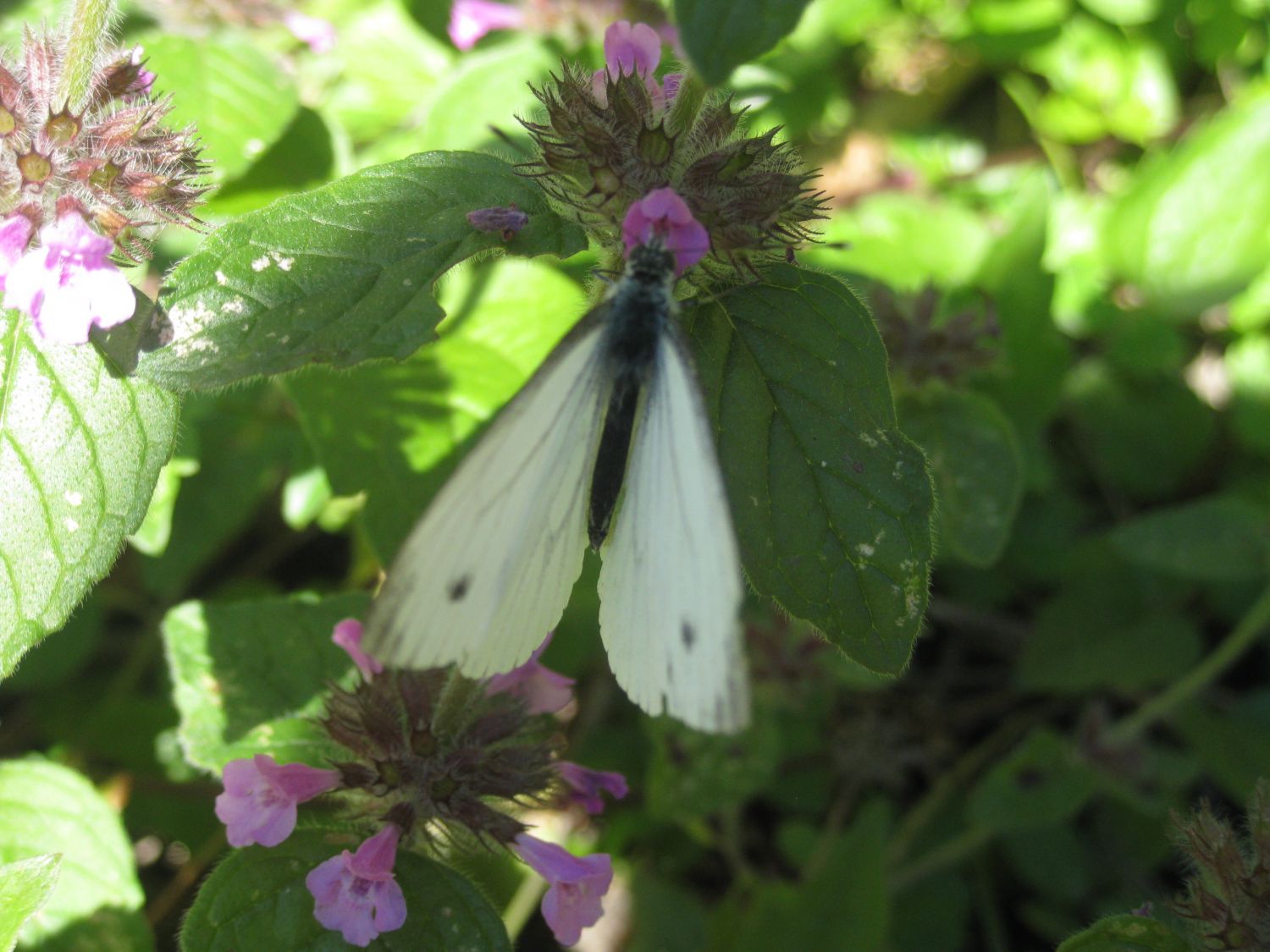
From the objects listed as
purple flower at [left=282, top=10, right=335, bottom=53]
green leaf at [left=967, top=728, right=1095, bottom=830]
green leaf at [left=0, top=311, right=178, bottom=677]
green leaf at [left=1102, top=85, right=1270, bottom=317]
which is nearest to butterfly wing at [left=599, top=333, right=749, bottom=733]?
green leaf at [left=0, top=311, right=178, bottom=677]

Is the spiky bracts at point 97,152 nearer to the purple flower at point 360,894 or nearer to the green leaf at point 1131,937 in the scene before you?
the purple flower at point 360,894

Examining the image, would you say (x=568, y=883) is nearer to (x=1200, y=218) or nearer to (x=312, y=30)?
(x=312, y=30)

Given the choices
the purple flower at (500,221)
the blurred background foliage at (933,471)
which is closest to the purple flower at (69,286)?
the blurred background foliage at (933,471)

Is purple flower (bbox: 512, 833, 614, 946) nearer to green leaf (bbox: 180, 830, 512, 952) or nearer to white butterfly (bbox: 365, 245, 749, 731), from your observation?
green leaf (bbox: 180, 830, 512, 952)

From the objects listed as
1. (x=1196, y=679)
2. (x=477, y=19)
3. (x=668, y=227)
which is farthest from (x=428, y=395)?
(x=1196, y=679)

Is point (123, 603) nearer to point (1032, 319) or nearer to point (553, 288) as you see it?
point (553, 288)

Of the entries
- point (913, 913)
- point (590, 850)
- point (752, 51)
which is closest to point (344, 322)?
point (752, 51)
